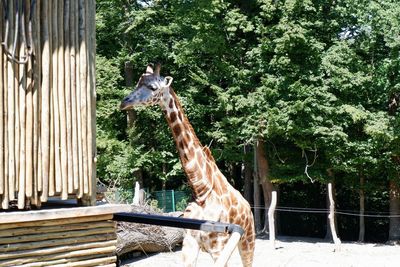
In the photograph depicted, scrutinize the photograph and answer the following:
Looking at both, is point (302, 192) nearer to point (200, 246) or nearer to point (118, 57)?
point (118, 57)

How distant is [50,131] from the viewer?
4246 millimetres

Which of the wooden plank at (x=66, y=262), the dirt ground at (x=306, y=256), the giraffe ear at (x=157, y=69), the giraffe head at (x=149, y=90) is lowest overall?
the dirt ground at (x=306, y=256)

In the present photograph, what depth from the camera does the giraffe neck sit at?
7.36 m

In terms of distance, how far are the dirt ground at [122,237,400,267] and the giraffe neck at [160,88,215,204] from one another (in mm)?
7269

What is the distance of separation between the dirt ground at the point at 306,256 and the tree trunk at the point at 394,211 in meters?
1.00

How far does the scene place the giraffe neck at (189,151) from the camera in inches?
290

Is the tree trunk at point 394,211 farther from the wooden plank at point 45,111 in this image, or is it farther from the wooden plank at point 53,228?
the wooden plank at point 45,111

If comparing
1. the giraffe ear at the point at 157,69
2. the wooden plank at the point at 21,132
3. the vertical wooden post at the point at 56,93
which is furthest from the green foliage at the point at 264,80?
the wooden plank at the point at 21,132

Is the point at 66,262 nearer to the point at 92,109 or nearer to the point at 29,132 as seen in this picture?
the point at 29,132

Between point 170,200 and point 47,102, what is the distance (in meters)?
17.5

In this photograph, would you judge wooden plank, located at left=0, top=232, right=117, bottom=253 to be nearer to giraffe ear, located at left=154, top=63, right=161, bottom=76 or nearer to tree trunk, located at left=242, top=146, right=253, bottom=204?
giraffe ear, located at left=154, top=63, right=161, bottom=76

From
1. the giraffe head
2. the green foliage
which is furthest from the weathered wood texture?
the green foliage

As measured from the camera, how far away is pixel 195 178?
291 inches

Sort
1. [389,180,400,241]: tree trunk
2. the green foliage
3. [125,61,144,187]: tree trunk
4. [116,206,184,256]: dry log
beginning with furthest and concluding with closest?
[125,61,144,187]: tree trunk → [389,180,400,241]: tree trunk → the green foliage → [116,206,184,256]: dry log
